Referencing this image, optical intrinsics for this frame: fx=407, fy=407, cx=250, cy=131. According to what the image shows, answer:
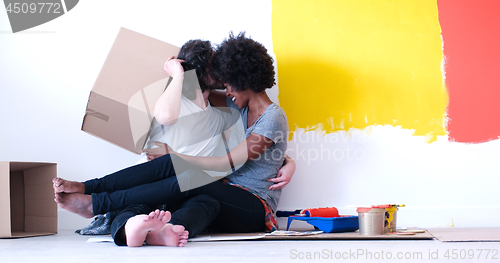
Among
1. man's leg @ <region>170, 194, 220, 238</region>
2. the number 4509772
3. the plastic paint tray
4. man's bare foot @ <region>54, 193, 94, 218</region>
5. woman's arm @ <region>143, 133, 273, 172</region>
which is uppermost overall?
the number 4509772

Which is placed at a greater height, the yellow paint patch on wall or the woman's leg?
the yellow paint patch on wall

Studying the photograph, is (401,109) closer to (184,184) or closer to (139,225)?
(184,184)

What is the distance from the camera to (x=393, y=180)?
1815 millimetres

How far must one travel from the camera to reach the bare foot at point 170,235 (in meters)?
1.12

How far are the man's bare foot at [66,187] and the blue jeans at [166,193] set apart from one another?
0.02 m

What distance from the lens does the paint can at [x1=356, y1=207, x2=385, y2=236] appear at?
1.37 meters

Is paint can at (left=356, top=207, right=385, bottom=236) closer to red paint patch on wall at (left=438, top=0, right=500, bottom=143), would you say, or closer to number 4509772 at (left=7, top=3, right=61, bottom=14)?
red paint patch on wall at (left=438, top=0, right=500, bottom=143)

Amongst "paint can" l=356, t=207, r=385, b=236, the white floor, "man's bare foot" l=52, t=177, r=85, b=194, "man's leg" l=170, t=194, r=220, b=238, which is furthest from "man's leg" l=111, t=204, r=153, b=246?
"paint can" l=356, t=207, r=385, b=236

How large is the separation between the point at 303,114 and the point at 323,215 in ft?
1.64

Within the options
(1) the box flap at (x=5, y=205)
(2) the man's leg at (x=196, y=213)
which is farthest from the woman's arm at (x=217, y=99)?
(1) the box flap at (x=5, y=205)

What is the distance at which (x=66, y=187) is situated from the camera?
1.34 m

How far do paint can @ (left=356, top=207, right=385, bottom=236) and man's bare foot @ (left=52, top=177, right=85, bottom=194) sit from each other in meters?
0.95

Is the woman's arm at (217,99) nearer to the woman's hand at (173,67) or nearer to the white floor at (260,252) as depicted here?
the woman's hand at (173,67)

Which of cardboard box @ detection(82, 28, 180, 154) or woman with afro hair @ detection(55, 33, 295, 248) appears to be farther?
cardboard box @ detection(82, 28, 180, 154)
